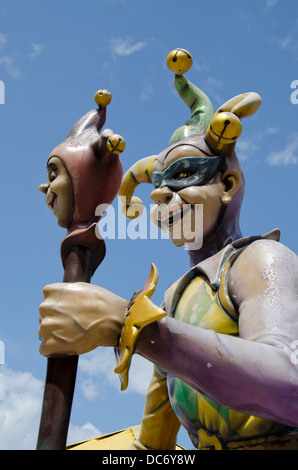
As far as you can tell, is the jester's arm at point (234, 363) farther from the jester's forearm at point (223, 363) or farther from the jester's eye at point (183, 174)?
the jester's eye at point (183, 174)

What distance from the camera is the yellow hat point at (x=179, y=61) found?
3.52 metres

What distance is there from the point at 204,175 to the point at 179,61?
2.95 ft

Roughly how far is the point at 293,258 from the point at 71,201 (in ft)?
3.66

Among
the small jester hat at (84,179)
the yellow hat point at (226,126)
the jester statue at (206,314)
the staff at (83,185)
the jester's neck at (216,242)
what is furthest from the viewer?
the jester's neck at (216,242)

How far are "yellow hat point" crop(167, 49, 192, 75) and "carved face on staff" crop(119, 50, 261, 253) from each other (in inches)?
14.3

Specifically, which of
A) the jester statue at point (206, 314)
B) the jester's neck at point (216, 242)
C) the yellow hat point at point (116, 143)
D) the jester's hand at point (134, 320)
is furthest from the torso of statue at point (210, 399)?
the yellow hat point at point (116, 143)

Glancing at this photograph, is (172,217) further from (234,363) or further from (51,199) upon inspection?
(234,363)

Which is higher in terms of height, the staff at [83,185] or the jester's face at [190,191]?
the jester's face at [190,191]
